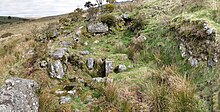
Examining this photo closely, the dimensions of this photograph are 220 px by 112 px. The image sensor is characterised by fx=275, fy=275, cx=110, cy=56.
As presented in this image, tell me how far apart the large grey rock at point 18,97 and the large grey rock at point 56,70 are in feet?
6.51

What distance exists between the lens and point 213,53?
753cm

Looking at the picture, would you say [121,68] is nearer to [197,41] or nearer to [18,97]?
[197,41]

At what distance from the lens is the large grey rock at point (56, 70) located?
8.80 meters

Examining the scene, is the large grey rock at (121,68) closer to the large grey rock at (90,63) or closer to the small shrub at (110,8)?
the large grey rock at (90,63)

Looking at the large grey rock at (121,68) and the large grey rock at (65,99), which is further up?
the large grey rock at (121,68)

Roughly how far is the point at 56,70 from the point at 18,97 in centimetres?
276

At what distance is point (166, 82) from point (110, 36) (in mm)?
5309

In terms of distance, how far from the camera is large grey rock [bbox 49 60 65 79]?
8.80 metres

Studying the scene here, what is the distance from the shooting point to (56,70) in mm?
8875

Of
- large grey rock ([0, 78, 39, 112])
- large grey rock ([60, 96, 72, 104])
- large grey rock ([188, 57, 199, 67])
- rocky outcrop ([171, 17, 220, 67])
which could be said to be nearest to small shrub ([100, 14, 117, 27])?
rocky outcrop ([171, 17, 220, 67])

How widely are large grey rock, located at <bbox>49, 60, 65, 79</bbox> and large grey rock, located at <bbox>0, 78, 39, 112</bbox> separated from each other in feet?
6.51

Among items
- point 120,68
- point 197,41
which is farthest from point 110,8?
point 197,41

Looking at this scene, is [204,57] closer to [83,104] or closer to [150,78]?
[150,78]

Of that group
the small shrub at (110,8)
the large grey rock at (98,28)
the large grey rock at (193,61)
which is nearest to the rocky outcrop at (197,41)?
the large grey rock at (193,61)
